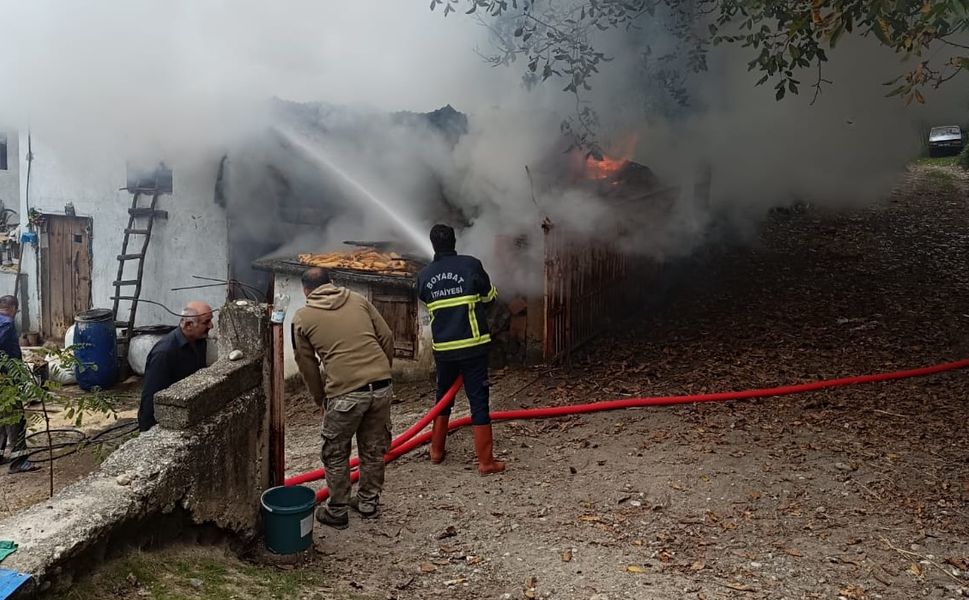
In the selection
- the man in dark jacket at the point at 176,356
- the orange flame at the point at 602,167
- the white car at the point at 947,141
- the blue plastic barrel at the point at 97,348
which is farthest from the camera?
the white car at the point at 947,141

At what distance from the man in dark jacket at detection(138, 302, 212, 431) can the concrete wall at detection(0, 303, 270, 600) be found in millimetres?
811

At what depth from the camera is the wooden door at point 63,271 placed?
43.0 ft

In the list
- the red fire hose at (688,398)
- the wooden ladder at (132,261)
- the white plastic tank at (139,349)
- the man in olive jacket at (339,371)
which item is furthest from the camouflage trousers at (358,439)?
the wooden ladder at (132,261)

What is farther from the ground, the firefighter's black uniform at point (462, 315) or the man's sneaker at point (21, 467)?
the firefighter's black uniform at point (462, 315)

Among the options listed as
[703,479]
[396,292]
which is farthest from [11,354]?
[703,479]

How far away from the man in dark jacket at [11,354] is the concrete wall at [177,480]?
4013 mm

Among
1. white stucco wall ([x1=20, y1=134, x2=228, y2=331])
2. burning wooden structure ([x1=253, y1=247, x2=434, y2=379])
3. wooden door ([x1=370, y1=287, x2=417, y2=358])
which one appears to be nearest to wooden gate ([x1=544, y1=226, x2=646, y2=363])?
burning wooden structure ([x1=253, y1=247, x2=434, y2=379])

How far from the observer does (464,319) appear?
5.64 meters

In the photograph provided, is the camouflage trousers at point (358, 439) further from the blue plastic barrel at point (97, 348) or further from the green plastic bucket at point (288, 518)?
the blue plastic barrel at point (97, 348)

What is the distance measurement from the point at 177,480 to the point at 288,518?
0.71 metres

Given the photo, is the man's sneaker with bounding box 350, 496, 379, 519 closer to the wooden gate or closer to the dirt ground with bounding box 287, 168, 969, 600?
the dirt ground with bounding box 287, 168, 969, 600

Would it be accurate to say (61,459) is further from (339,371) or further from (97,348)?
(339,371)

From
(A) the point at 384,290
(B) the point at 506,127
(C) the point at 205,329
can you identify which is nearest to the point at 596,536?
(C) the point at 205,329

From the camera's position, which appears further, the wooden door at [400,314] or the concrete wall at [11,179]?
the concrete wall at [11,179]
